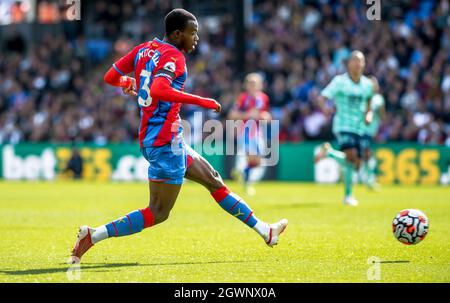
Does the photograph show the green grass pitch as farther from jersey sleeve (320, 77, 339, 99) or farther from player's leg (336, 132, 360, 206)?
jersey sleeve (320, 77, 339, 99)

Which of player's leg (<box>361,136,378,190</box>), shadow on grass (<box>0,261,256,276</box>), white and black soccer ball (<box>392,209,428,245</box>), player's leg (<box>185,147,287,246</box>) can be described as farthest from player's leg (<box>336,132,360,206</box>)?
shadow on grass (<box>0,261,256,276</box>)

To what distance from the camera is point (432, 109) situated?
22.8 m

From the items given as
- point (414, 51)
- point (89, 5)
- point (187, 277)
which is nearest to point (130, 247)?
point (187, 277)

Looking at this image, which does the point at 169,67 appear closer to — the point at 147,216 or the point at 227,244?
the point at 147,216

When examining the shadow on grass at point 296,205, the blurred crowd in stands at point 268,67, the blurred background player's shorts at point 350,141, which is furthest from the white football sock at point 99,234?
the blurred crowd in stands at point 268,67

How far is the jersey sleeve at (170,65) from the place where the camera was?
7824mm

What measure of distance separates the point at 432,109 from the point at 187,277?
55.0ft

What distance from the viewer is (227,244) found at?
986 centimetres

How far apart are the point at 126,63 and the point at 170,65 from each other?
2.56 ft

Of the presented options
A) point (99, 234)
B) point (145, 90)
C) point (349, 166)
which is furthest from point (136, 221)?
point (349, 166)

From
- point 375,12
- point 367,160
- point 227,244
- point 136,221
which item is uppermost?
point 375,12

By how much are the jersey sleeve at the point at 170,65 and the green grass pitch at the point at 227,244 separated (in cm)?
182

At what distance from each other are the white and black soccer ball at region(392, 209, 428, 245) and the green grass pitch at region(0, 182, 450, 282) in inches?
6.9

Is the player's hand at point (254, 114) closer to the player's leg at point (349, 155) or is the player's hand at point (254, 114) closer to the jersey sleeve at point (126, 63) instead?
the player's leg at point (349, 155)
